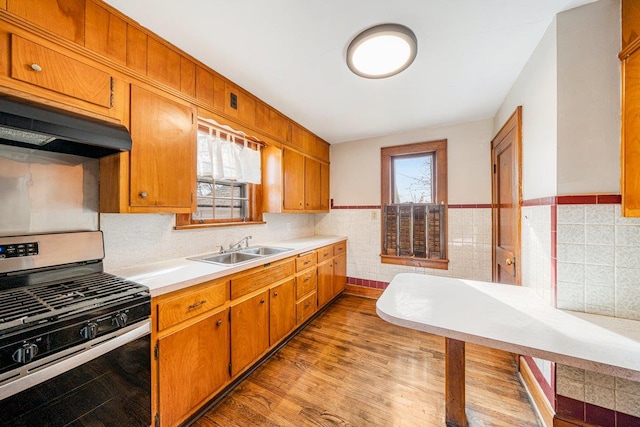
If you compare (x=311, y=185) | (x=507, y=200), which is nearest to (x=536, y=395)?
(x=507, y=200)

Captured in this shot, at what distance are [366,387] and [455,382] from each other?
2.17 feet

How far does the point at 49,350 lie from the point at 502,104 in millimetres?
3701

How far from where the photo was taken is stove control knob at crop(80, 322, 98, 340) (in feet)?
3.22

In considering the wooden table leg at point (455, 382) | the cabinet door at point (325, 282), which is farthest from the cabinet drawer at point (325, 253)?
the wooden table leg at point (455, 382)

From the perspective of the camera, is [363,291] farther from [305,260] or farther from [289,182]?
[289,182]

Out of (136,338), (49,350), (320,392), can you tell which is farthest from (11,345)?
(320,392)

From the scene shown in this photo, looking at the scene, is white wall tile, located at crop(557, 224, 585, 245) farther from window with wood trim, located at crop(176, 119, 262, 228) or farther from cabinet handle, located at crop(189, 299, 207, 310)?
window with wood trim, located at crop(176, 119, 262, 228)

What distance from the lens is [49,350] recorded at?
899mm

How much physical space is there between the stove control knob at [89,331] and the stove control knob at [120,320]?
0.20 feet

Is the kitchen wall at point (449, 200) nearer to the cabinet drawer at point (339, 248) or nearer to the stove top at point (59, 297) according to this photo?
the cabinet drawer at point (339, 248)

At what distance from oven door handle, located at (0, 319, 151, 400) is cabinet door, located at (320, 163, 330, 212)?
278cm

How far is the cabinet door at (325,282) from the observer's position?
2947mm

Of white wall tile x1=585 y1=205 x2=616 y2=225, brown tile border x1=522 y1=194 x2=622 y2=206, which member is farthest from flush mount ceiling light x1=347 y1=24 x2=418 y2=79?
white wall tile x1=585 y1=205 x2=616 y2=225

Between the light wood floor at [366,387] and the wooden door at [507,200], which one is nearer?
the light wood floor at [366,387]
